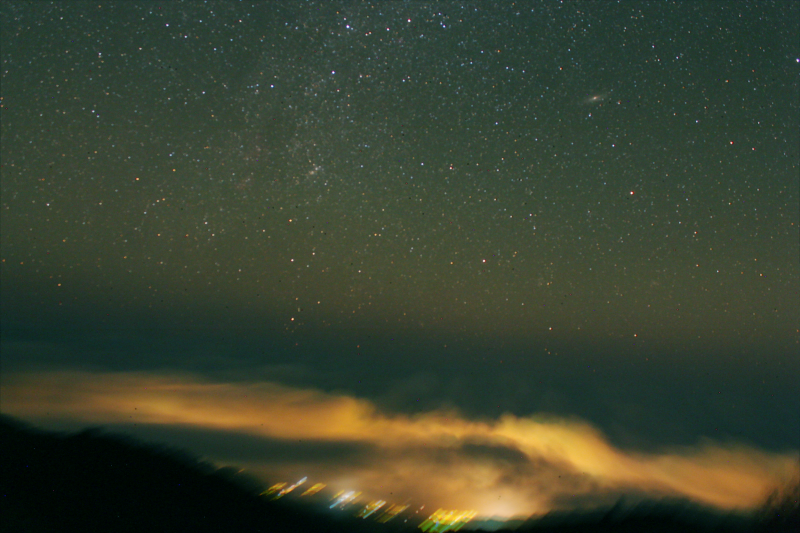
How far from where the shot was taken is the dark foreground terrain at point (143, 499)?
5.91 metres

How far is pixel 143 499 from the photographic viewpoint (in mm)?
18641

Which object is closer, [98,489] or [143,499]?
[98,489]

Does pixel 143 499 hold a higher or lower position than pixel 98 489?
lower

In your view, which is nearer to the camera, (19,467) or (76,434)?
(76,434)

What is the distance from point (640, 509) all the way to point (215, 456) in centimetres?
3894

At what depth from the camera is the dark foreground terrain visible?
591 cm

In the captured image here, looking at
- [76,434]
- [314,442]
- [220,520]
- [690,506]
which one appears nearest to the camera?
[314,442]

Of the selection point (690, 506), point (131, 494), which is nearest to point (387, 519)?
point (131, 494)

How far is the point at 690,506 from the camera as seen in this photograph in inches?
961

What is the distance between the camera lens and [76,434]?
547 centimetres

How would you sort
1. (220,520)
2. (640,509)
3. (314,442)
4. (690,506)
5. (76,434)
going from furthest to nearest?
(640,509), (690,506), (220,520), (76,434), (314,442)

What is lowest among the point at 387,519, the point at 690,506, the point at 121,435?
the point at 690,506

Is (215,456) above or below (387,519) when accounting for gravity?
above

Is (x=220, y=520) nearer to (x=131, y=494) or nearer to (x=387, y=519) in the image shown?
(x=131, y=494)
